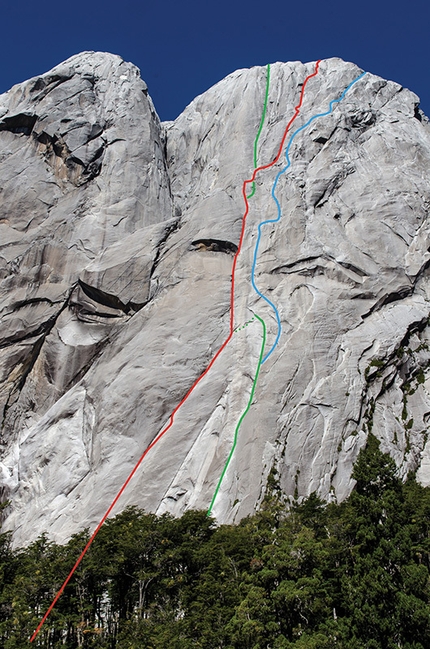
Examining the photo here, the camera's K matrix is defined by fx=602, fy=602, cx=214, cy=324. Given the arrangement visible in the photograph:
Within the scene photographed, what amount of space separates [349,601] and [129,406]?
15.3 meters

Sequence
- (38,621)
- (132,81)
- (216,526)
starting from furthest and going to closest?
(132,81), (216,526), (38,621)

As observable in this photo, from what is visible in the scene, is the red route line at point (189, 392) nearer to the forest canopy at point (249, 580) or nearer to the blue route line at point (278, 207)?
the forest canopy at point (249, 580)

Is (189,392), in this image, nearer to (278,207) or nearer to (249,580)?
(249,580)

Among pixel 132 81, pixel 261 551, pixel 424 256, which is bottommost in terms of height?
pixel 261 551

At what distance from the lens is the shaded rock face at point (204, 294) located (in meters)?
27.7

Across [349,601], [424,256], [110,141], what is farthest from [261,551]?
[110,141]

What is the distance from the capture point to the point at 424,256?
111 ft

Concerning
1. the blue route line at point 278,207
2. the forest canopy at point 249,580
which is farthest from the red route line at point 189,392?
the blue route line at point 278,207

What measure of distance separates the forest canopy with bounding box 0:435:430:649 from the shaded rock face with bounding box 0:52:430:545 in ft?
11.3

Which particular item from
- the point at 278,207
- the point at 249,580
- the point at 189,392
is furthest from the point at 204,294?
the point at 249,580

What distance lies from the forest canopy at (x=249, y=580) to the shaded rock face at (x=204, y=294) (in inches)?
136

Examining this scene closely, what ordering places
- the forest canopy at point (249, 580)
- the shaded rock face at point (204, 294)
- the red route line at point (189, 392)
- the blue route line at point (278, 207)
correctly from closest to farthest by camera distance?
the forest canopy at point (249, 580) < the red route line at point (189, 392) < the shaded rock face at point (204, 294) < the blue route line at point (278, 207)

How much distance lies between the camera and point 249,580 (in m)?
18.7

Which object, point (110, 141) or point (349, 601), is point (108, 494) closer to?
point (349, 601)
